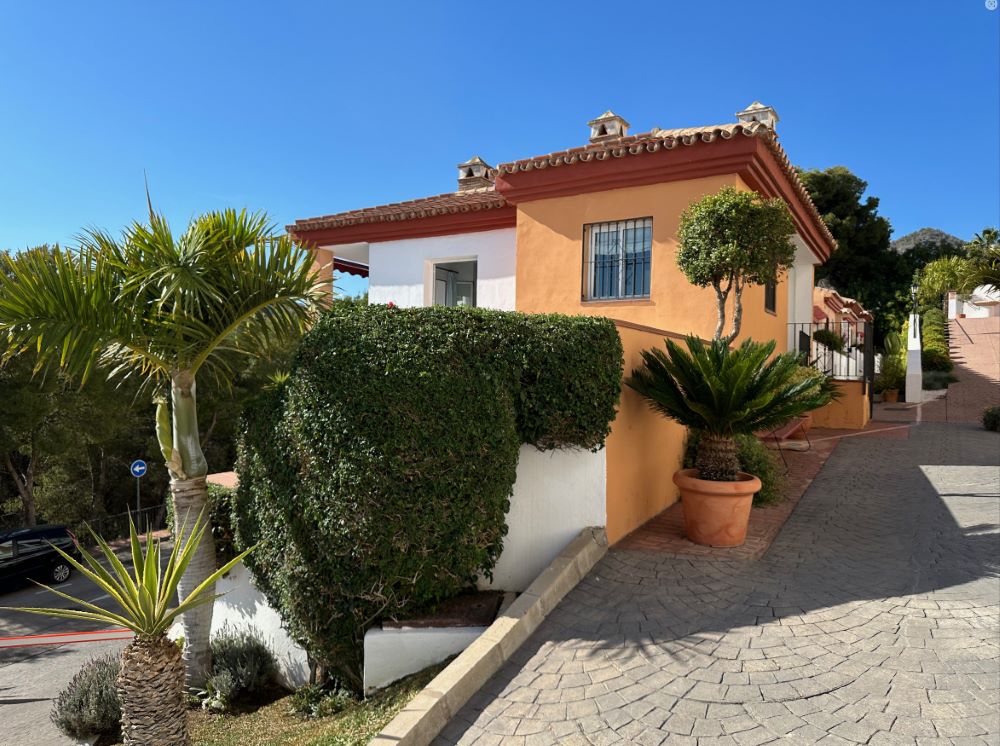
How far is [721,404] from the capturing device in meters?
5.73

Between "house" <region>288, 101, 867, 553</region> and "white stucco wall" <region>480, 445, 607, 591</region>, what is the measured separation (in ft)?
0.20

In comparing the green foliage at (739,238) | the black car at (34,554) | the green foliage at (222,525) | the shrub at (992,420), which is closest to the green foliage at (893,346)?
the shrub at (992,420)

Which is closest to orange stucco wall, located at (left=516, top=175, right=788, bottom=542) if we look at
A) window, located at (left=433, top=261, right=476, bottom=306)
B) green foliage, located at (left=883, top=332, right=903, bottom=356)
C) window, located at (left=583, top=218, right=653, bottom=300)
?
window, located at (left=583, top=218, right=653, bottom=300)

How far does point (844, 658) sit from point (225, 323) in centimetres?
555

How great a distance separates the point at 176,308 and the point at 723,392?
488cm

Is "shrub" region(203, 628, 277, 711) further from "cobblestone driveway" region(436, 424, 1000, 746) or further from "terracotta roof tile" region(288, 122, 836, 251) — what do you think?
"terracotta roof tile" region(288, 122, 836, 251)

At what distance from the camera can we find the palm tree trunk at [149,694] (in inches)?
163

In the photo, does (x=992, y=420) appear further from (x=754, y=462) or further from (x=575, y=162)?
(x=575, y=162)

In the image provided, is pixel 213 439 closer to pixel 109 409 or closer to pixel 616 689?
pixel 109 409

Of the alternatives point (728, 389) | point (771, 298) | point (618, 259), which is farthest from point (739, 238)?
point (771, 298)

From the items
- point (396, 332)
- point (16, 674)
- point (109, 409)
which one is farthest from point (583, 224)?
point (109, 409)

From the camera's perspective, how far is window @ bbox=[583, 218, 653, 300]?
385 inches

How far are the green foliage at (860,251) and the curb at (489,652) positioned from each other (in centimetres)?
3081

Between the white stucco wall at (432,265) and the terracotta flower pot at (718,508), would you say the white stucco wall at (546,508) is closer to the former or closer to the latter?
the terracotta flower pot at (718,508)
